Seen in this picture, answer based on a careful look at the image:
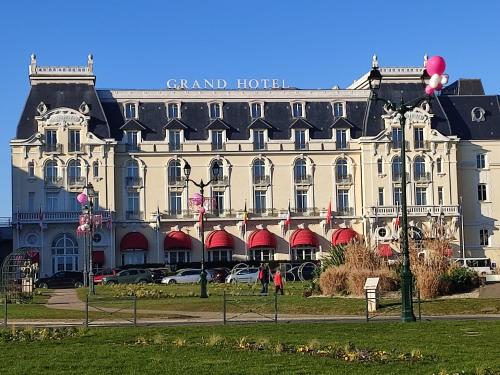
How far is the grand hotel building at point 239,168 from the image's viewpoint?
295 ft

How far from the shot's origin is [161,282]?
74.4 metres

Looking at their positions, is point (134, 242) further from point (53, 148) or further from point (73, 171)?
point (53, 148)

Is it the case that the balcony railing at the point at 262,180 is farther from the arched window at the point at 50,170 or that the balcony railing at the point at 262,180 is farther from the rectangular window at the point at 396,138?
the arched window at the point at 50,170

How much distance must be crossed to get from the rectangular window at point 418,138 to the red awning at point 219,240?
20291 mm

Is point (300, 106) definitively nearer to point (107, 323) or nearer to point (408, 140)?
point (408, 140)

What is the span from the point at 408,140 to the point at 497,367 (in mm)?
77432

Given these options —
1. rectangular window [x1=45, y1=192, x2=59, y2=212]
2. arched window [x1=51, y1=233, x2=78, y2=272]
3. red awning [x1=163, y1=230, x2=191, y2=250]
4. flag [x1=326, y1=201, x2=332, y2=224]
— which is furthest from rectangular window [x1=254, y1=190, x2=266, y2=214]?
rectangular window [x1=45, y1=192, x2=59, y2=212]

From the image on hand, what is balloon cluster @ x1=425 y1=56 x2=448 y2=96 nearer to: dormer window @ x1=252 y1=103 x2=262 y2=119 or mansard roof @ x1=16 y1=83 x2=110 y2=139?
mansard roof @ x1=16 y1=83 x2=110 y2=139

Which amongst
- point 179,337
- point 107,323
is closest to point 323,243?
point 107,323

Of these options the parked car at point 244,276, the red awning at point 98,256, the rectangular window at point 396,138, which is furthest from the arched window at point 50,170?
the rectangular window at point 396,138

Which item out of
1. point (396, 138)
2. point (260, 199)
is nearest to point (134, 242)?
point (260, 199)

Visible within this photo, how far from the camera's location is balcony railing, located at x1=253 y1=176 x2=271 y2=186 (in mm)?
93625

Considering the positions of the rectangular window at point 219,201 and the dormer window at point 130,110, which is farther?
the dormer window at point 130,110

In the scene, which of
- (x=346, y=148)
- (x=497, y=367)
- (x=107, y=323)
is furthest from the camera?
(x=346, y=148)
